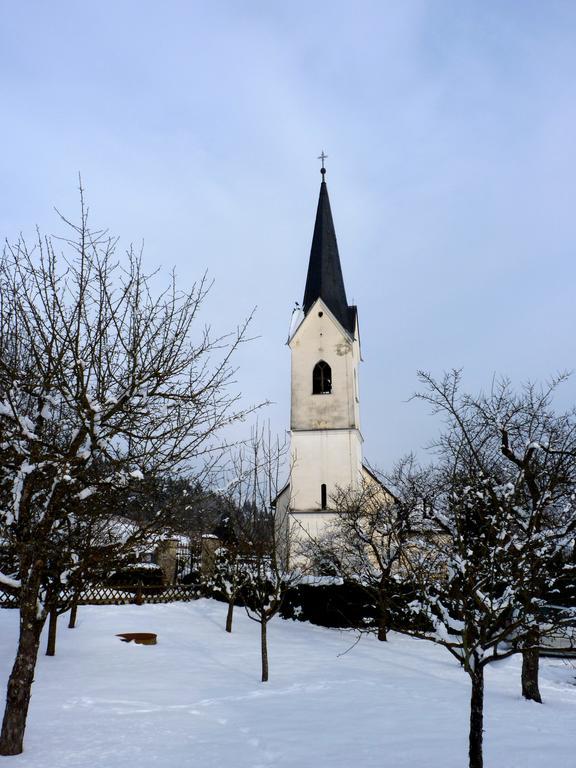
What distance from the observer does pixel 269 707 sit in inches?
370

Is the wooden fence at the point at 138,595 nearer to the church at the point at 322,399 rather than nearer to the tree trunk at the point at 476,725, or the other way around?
the church at the point at 322,399

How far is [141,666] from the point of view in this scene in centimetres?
1216

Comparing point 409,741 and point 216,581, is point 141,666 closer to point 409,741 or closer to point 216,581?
point 409,741

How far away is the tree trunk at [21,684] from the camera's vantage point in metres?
6.49

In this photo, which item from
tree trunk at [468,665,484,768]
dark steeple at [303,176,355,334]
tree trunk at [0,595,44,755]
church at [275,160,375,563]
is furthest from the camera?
dark steeple at [303,176,355,334]

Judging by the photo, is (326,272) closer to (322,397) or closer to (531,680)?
(322,397)

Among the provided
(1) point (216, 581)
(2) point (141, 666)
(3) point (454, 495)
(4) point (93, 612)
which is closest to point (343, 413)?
(1) point (216, 581)

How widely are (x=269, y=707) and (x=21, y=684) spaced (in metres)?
4.33

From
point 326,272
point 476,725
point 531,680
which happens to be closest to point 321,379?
point 326,272

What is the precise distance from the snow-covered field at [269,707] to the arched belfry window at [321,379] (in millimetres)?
15048

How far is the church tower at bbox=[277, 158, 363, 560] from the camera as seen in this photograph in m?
27.8

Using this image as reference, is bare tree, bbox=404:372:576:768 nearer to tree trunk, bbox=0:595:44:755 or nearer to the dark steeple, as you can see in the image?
tree trunk, bbox=0:595:44:755

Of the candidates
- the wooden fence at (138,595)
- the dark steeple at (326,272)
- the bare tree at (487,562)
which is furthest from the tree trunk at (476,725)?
the dark steeple at (326,272)

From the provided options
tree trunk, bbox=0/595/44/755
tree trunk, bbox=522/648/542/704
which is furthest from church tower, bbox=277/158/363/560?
tree trunk, bbox=0/595/44/755
